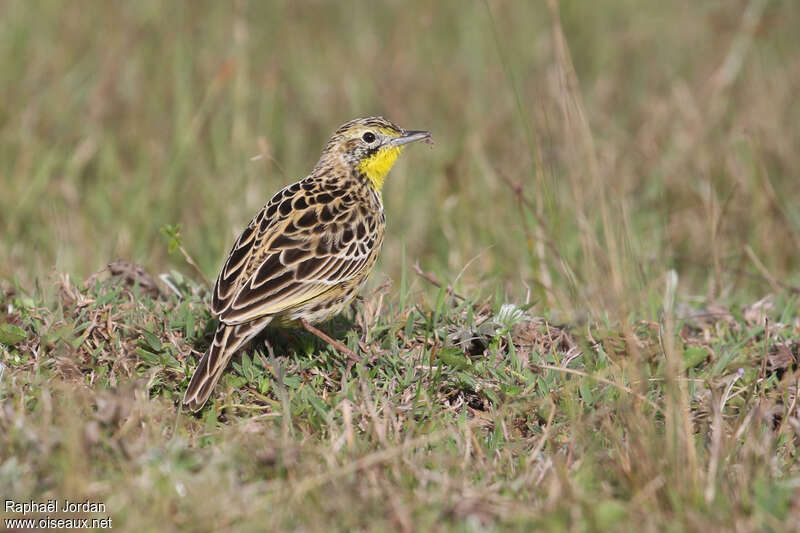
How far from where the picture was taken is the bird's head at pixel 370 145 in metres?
6.38

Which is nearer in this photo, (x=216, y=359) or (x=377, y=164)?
(x=216, y=359)

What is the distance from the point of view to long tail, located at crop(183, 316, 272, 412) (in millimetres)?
4859

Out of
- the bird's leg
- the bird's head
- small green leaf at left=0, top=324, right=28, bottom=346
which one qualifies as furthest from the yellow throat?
small green leaf at left=0, top=324, right=28, bottom=346

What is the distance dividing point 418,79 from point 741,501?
6.82m

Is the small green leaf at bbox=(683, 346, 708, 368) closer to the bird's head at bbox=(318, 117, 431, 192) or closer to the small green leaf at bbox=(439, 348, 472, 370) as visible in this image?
the small green leaf at bbox=(439, 348, 472, 370)

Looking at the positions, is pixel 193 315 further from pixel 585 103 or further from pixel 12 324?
pixel 585 103

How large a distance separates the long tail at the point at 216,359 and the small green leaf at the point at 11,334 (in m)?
0.97

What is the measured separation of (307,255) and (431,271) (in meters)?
2.31

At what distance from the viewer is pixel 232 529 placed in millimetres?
3820

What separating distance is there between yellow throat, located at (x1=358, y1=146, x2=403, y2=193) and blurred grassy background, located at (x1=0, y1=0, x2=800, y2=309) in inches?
39.6

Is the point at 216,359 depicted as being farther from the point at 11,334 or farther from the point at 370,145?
the point at 370,145

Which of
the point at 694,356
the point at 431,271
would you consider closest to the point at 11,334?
the point at 431,271

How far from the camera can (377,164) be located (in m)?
6.41

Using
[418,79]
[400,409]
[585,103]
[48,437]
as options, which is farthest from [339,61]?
[48,437]
